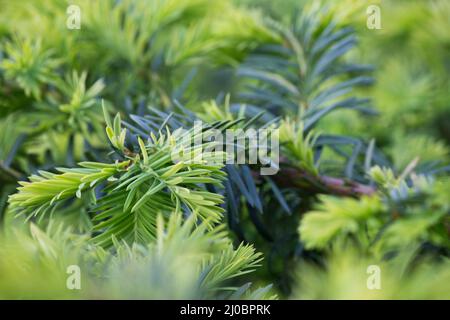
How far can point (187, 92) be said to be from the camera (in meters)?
0.56

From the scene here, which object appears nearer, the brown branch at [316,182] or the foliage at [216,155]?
the foliage at [216,155]

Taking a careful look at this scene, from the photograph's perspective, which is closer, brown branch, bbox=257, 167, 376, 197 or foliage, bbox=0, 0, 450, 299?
foliage, bbox=0, 0, 450, 299

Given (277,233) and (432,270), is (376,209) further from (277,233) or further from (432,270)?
(277,233)

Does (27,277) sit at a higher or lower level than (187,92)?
lower

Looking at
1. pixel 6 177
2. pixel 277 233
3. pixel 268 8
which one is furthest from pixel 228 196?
pixel 268 8

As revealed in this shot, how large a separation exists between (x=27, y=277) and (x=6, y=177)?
0.21 metres

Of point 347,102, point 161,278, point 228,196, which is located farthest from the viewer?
point 347,102

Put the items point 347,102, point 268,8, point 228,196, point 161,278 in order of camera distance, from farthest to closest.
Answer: point 268,8, point 347,102, point 228,196, point 161,278

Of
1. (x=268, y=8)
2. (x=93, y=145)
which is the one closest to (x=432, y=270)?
(x=93, y=145)

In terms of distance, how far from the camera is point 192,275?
0.25 metres
